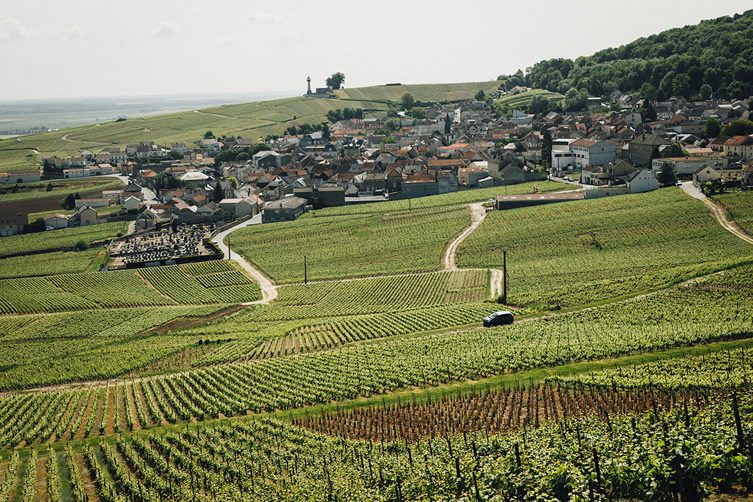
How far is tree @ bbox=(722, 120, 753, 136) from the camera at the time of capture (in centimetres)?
8381

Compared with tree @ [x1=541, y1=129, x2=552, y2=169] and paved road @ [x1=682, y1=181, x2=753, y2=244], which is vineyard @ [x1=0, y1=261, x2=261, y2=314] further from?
tree @ [x1=541, y1=129, x2=552, y2=169]

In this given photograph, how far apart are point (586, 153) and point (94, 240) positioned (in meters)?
54.5

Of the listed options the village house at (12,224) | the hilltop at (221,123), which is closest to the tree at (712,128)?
the village house at (12,224)

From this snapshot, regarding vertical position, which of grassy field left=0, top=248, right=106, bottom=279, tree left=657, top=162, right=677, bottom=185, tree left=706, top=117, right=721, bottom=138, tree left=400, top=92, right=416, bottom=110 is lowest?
grassy field left=0, top=248, right=106, bottom=279

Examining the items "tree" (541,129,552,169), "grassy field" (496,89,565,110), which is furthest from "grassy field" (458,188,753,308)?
"grassy field" (496,89,565,110)

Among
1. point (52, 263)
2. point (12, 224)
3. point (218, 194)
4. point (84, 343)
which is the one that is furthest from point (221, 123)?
point (84, 343)

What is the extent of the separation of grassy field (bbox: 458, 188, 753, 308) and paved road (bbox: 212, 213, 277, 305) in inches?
568

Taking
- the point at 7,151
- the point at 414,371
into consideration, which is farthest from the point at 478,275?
the point at 7,151

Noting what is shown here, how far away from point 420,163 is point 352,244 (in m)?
36.0

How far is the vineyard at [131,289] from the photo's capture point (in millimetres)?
54688

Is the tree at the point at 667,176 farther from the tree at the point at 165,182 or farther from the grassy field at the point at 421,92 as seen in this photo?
the grassy field at the point at 421,92

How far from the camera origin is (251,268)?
206 feet

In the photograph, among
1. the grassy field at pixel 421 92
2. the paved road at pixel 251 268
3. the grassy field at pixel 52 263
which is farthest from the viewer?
the grassy field at pixel 421 92

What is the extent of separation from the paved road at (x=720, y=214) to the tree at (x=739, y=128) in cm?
2136
